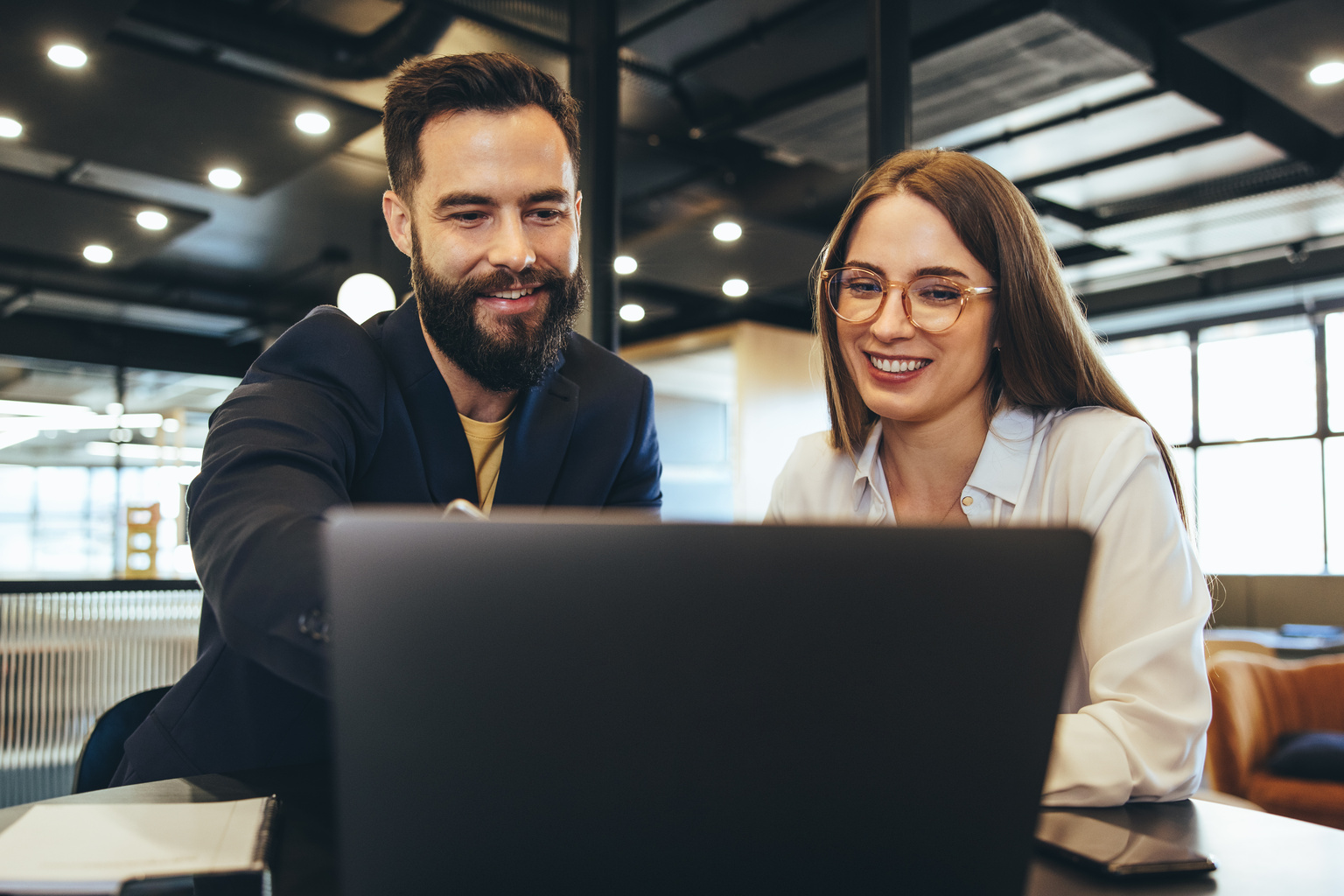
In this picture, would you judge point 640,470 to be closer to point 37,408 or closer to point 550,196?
point 550,196

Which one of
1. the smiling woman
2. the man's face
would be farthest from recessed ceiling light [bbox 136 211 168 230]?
the smiling woman

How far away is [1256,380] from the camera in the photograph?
9.45 meters

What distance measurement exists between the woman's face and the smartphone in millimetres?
720

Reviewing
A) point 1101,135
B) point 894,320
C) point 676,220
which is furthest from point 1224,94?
point 894,320

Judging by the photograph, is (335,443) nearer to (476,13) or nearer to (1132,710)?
(1132,710)

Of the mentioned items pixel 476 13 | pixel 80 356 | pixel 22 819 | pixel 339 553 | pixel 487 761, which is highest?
pixel 476 13

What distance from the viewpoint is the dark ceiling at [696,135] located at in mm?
3789

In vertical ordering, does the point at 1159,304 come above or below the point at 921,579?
above

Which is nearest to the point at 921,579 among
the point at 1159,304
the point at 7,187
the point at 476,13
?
the point at 476,13

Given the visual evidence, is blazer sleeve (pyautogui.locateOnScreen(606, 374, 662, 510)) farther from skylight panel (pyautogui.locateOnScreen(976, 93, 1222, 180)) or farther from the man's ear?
skylight panel (pyautogui.locateOnScreen(976, 93, 1222, 180))

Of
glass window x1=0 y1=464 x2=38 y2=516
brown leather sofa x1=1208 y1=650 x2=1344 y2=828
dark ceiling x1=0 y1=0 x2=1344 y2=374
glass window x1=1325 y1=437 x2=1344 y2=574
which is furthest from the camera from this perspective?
glass window x1=0 y1=464 x2=38 y2=516

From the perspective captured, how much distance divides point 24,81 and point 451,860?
15.2ft

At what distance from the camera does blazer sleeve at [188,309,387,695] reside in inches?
29.8

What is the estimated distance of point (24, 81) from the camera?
3.83 m
